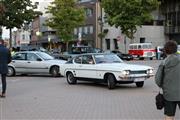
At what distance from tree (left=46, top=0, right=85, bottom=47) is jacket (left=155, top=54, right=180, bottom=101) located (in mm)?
56973

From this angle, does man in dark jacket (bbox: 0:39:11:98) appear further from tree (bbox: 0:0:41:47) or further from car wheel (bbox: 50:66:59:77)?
tree (bbox: 0:0:41:47)

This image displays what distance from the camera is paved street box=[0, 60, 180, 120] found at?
1051 cm

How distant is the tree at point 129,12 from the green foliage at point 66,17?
7.93 metres

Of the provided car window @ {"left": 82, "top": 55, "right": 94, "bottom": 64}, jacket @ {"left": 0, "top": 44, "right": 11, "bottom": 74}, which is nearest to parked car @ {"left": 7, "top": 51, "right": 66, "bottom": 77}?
car window @ {"left": 82, "top": 55, "right": 94, "bottom": 64}

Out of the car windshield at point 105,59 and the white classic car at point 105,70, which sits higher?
the car windshield at point 105,59

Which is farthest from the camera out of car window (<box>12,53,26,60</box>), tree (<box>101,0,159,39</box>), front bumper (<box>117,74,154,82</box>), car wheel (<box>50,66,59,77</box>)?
tree (<box>101,0,159,39</box>)

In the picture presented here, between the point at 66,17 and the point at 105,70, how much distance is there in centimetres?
4794

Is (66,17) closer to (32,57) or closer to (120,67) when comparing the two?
(32,57)

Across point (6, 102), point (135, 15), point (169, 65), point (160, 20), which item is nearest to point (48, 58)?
point (6, 102)

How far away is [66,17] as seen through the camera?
64250mm

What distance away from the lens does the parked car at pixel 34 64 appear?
2355 cm

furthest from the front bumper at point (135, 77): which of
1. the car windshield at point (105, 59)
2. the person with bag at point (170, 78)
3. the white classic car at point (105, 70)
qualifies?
the person with bag at point (170, 78)

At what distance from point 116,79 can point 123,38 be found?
164 ft

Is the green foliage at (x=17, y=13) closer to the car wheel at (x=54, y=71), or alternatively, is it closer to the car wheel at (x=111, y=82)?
the car wheel at (x=54, y=71)
